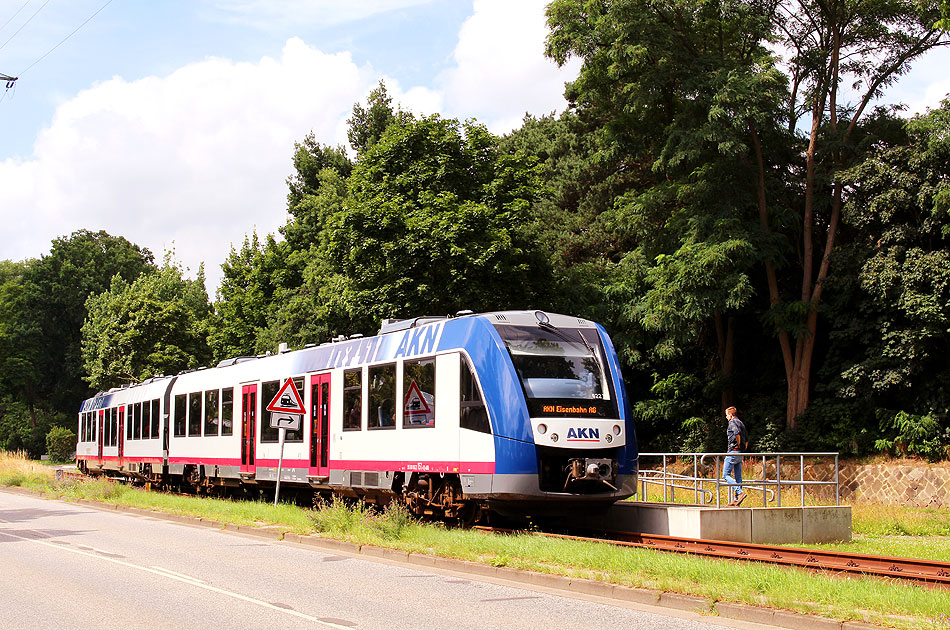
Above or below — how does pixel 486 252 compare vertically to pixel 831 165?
below

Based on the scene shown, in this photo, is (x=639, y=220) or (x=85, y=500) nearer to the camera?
(x=85, y=500)

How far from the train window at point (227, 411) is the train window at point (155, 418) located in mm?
5934

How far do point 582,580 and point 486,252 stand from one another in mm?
21447

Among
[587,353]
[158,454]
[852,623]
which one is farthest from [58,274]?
[852,623]

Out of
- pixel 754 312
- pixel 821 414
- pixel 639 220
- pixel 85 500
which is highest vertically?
pixel 639 220

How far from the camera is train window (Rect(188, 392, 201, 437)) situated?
2888cm

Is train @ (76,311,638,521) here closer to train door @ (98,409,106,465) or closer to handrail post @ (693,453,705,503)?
handrail post @ (693,453,705,503)

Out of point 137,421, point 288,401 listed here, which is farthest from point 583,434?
point 137,421

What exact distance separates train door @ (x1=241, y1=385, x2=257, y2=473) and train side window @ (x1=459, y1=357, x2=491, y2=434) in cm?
1005

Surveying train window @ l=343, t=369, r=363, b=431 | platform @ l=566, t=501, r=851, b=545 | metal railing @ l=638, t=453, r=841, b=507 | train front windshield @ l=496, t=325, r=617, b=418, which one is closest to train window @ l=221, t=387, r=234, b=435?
train window @ l=343, t=369, r=363, b=431

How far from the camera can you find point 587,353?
1666 cm

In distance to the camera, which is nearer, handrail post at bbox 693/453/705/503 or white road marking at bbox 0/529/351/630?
white road marking at bbox 0/529/351/630

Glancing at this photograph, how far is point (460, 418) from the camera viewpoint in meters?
16.2

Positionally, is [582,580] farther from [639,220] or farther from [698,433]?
[698,433]
